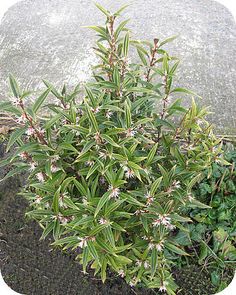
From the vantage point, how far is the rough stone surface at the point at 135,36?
3096 mm

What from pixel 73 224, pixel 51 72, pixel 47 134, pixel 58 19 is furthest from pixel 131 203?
pixel 58 19

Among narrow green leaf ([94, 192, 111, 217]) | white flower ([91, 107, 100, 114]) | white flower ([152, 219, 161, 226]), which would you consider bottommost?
white flower ([152, 219, 161, 226])

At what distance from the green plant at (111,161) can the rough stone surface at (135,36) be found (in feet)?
3.15

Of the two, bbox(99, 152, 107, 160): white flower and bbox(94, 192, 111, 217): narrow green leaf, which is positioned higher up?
bbox(99, 152, 107, 160): white flower

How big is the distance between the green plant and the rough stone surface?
96 cm

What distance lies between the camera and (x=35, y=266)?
269 cm

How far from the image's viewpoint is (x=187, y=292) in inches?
98.9

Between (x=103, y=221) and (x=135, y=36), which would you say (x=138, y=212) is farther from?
(x=135, y=36)

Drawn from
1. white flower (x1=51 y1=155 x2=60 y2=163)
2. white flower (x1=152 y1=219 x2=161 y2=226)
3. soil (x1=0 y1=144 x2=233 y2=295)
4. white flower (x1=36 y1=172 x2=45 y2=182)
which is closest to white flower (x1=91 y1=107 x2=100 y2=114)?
white flower (x1=51 y1=155 x2=60 y2=163)

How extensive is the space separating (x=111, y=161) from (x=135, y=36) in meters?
1.87

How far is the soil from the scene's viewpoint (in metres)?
2.57

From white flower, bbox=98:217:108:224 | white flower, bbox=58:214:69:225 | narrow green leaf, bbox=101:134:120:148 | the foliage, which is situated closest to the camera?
narrow green leaf, bbox=101:134:120:148

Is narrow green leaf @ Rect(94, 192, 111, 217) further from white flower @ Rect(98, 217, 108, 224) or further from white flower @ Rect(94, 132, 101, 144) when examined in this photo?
white flower @ Rect(94, 132, 101, 144)

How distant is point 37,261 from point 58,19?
2009 millimetres
